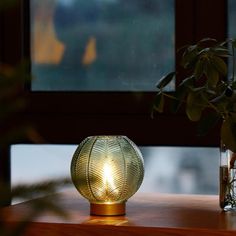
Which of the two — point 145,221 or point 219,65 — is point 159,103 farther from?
point 145,221

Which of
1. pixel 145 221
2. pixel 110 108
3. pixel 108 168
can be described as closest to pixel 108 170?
pixel 108 168

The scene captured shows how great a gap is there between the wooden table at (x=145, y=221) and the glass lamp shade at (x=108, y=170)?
0.13 feet

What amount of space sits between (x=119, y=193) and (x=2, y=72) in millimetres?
1336

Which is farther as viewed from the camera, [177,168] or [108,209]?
[177,168]

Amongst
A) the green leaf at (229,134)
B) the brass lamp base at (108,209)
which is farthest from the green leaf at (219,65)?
the brass lamp base at (108,209)

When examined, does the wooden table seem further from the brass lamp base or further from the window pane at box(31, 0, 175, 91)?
the window pane at box(31, 0, 175, 91)

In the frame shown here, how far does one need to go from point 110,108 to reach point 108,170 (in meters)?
1.00

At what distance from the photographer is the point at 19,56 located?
2.74 metres

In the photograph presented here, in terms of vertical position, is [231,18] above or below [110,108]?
above

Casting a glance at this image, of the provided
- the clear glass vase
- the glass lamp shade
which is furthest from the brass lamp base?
the clear glass vase

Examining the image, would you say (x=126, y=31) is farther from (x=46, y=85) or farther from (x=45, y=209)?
(x=45, y=209)

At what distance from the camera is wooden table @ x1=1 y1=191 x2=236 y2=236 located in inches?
58.8

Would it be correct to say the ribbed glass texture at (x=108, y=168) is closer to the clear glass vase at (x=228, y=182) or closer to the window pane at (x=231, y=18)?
the clear glass vase at (x=228, y=182)

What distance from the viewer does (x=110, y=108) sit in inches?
104
